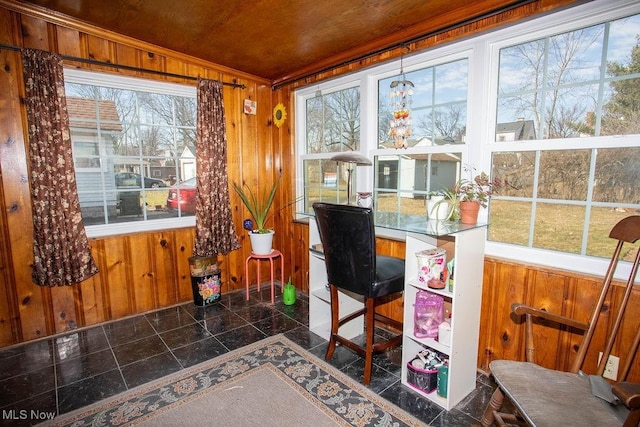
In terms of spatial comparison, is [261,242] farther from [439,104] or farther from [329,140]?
[439,104]

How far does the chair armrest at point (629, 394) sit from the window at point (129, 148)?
3.13 metres

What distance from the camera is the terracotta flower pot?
1903 mm

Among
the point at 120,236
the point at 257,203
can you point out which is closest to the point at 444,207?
the point at 257,203

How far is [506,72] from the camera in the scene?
1985 millimetres

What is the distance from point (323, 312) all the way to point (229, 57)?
93.4 inches

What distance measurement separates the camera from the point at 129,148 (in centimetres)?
284

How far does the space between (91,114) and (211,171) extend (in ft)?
3.31

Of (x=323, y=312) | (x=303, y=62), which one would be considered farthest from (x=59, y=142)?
(x=323, y=312)

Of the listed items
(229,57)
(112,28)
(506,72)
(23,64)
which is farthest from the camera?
(229,57)

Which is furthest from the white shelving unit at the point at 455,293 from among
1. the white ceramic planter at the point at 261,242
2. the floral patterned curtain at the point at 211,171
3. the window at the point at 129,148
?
the window at the point at 129,148

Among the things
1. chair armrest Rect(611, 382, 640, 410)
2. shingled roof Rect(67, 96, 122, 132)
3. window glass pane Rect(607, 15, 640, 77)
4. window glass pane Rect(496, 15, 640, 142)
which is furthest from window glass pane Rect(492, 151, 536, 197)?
shingled roof Rect(67, 96, 122, 132)

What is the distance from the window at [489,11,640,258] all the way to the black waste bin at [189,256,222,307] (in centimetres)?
234

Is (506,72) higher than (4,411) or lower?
higher

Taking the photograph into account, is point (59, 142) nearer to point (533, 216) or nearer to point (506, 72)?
point (506, 72)
